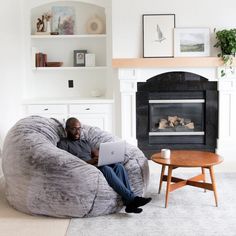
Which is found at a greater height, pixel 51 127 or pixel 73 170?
pixel 51 127

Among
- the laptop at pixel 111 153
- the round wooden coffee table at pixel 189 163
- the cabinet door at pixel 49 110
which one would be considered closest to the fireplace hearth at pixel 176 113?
the cabinet door at pixel 49 110

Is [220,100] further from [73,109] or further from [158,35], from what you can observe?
[73,109]

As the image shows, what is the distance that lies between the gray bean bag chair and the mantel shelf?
2.28 m

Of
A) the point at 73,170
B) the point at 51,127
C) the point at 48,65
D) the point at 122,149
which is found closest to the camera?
the point at 73,170

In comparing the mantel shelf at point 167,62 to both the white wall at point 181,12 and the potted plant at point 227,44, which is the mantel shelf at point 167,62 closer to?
the potted plant at point 227,44

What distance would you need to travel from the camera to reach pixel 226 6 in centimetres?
588

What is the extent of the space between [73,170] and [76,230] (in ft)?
1.70

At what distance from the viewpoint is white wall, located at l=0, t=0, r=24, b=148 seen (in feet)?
16.9

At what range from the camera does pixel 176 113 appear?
614 centimetres

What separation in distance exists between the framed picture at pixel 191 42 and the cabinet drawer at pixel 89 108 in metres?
1.26

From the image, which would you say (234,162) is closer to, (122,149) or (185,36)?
(185,36)

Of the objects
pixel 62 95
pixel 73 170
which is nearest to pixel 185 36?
pixel 62 95

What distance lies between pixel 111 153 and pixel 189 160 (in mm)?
774

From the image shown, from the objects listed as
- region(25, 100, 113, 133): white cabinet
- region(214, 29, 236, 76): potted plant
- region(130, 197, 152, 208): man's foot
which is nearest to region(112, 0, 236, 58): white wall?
region(214, 29, 236, 76): potted plant
